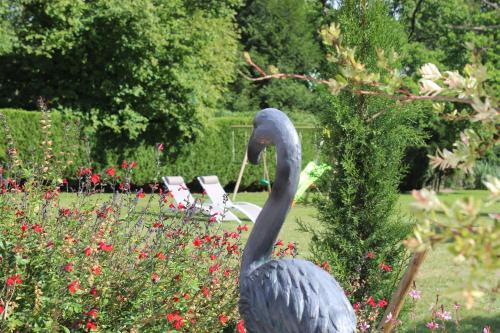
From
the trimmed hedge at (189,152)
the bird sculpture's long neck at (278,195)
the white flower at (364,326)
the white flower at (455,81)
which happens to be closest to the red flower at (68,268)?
the bird sculpture's long neck at (278,195)

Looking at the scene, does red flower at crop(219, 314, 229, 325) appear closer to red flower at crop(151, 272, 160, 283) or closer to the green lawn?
red flower at crop(151, 272, 160, 283)

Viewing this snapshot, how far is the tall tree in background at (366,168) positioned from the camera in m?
5.58

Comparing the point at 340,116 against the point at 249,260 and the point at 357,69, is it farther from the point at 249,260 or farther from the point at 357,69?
the point at 357,69

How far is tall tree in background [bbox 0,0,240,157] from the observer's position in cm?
1725

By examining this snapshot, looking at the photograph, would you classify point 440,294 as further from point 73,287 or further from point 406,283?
point 73,287

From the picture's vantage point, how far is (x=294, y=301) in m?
2.80

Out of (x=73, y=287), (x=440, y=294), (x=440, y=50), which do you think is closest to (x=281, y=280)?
(x=73, y=287)

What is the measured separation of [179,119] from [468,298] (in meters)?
18.0

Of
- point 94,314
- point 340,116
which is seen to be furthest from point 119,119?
point 94,314

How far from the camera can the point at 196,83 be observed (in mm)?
18875

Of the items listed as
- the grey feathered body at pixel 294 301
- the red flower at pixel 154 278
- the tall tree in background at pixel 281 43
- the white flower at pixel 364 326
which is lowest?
the white flower at pixel 364 326

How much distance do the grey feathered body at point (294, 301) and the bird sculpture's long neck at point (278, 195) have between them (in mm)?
109

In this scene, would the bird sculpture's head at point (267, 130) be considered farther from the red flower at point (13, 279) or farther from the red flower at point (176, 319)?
the red flower at point (13, 279)

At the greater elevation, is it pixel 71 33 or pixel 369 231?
pixel 71 33
